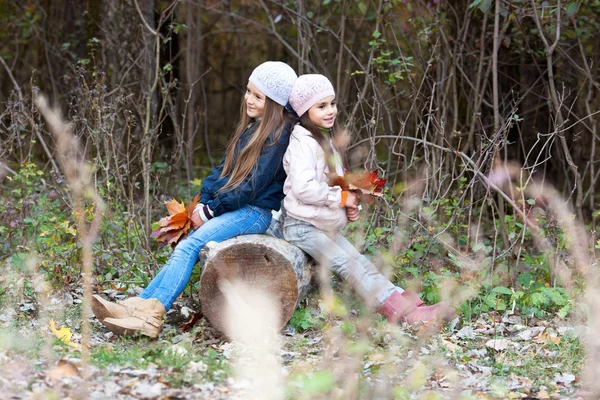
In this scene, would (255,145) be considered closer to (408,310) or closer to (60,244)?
(408,310)

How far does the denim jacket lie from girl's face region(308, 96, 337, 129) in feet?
0.49

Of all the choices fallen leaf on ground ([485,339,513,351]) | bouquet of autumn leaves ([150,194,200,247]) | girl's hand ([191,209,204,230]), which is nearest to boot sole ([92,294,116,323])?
bouquet of autumn leaves ([150,194,200,247])

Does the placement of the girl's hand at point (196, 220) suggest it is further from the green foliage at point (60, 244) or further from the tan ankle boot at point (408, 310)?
the tan ankle boot at point (408, 310)

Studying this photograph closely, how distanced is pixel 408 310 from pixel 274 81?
5.34ft

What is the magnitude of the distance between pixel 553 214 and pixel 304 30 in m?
2.94

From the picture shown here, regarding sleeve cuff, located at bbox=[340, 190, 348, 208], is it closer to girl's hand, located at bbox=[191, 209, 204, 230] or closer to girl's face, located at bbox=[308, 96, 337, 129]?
girl's face, located at bbox=[308, 96, 337, 129]

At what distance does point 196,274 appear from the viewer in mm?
5512

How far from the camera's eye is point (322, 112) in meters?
5.07

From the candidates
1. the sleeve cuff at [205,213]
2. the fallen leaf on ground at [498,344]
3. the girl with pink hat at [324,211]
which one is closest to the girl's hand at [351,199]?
the girl with pink hat at [324,211]

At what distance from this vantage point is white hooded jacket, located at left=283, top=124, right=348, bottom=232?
488 cm

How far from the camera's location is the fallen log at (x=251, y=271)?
15.8ft

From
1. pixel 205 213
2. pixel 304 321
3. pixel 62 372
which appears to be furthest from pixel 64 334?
pixel 304 321

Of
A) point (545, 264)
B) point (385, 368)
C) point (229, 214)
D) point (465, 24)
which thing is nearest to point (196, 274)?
point (229, 214)

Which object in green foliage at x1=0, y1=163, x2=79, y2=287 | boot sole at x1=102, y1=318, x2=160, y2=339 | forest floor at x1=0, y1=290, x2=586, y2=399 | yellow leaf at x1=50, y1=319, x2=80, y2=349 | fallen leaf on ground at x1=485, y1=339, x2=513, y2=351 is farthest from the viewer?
green foliage at x1=0, y1=163, x2=79, y2=287
